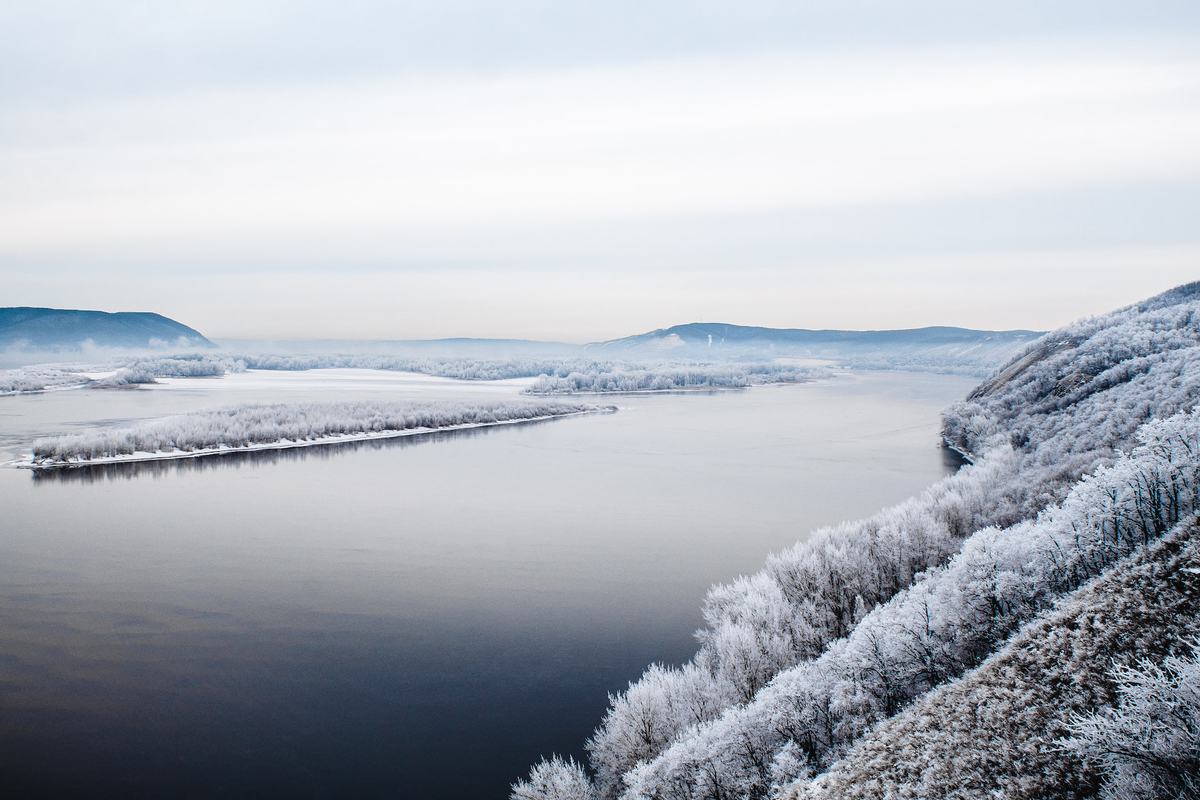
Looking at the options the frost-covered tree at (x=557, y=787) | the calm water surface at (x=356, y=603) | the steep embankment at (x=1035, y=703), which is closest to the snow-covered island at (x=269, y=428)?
the calm water surface at (x=356, y=603)

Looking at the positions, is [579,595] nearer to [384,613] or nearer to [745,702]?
[384,613]

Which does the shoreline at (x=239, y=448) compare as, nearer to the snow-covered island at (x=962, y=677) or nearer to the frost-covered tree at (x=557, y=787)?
the snow-covered island at (x=962, y=677)

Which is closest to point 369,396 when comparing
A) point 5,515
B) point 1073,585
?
point 5,515

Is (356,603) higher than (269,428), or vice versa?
(269,428)

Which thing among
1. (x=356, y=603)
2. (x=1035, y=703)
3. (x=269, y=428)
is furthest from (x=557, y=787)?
(x=269, y=428)

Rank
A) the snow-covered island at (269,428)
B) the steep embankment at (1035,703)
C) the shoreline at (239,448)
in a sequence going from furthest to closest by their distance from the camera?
the snow-covered island at (269,428), the shoreline at (239,448), the steep embankment at (1035,703)

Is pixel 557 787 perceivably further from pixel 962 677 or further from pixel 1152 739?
pixel 1152 739

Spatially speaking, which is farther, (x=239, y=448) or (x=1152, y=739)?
(x=239, y=448)

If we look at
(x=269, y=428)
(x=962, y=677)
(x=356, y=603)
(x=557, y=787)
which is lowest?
(x=356, y=603)
